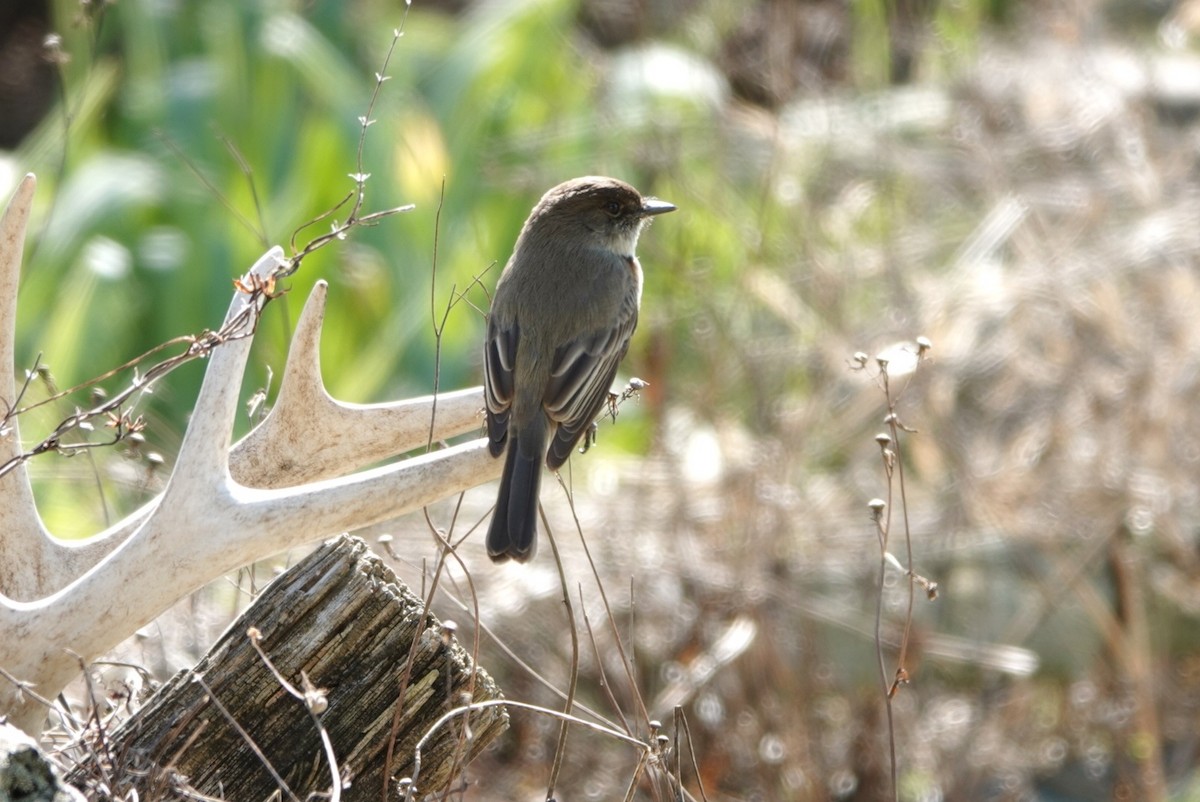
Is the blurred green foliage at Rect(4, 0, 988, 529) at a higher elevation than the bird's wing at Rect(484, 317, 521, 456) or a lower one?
lower

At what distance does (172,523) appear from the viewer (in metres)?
2.79

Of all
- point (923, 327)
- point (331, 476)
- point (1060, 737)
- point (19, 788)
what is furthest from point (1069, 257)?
Result: point (19, 788)

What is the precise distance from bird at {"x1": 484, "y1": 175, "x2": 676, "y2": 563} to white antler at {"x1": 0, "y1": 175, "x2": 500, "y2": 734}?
491 mm

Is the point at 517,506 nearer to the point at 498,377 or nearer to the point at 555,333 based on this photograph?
the point at 498,377

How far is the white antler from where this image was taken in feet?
8.90

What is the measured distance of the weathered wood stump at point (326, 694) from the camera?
2652mm

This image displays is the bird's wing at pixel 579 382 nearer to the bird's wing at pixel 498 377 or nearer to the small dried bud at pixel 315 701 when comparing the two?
the bird's wing at pixel 498 377

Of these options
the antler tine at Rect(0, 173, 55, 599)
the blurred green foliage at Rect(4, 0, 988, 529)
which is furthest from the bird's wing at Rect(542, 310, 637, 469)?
the blurred green foliage at Rect(4, 0, 988, 529)

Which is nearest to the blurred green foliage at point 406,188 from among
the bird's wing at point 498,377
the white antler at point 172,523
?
the bird's wing at point 498,377

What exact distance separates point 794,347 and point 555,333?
294cm

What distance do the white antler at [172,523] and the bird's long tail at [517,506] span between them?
434 millimetres

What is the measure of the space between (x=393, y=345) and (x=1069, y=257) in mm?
3352

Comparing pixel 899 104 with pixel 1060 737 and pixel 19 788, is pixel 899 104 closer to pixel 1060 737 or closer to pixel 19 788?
pixel 1060 737

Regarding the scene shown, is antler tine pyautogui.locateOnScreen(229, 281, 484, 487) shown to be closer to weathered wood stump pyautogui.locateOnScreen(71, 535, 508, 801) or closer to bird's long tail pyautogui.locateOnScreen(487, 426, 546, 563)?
bird's long tail pyautogui.locateOnScreen(487, 426, 546, 563)
